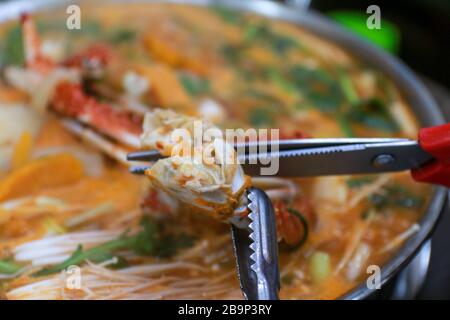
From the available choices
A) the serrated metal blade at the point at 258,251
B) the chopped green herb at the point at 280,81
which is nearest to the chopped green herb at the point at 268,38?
the chopped green herb at the point at 280,81

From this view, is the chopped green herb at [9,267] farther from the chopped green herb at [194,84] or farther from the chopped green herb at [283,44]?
the chopped green herb at [283,44]

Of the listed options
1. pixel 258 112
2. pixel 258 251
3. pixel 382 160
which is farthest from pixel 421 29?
pixel 258 251

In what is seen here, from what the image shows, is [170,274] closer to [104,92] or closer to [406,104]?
[104,92]

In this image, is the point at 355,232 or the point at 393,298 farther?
the point at 355,232

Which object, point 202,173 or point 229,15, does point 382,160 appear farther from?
point 229,15

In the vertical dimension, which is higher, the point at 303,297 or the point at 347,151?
the point at 347,151

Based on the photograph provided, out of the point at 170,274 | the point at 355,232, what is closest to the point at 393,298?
the point at 355,232
